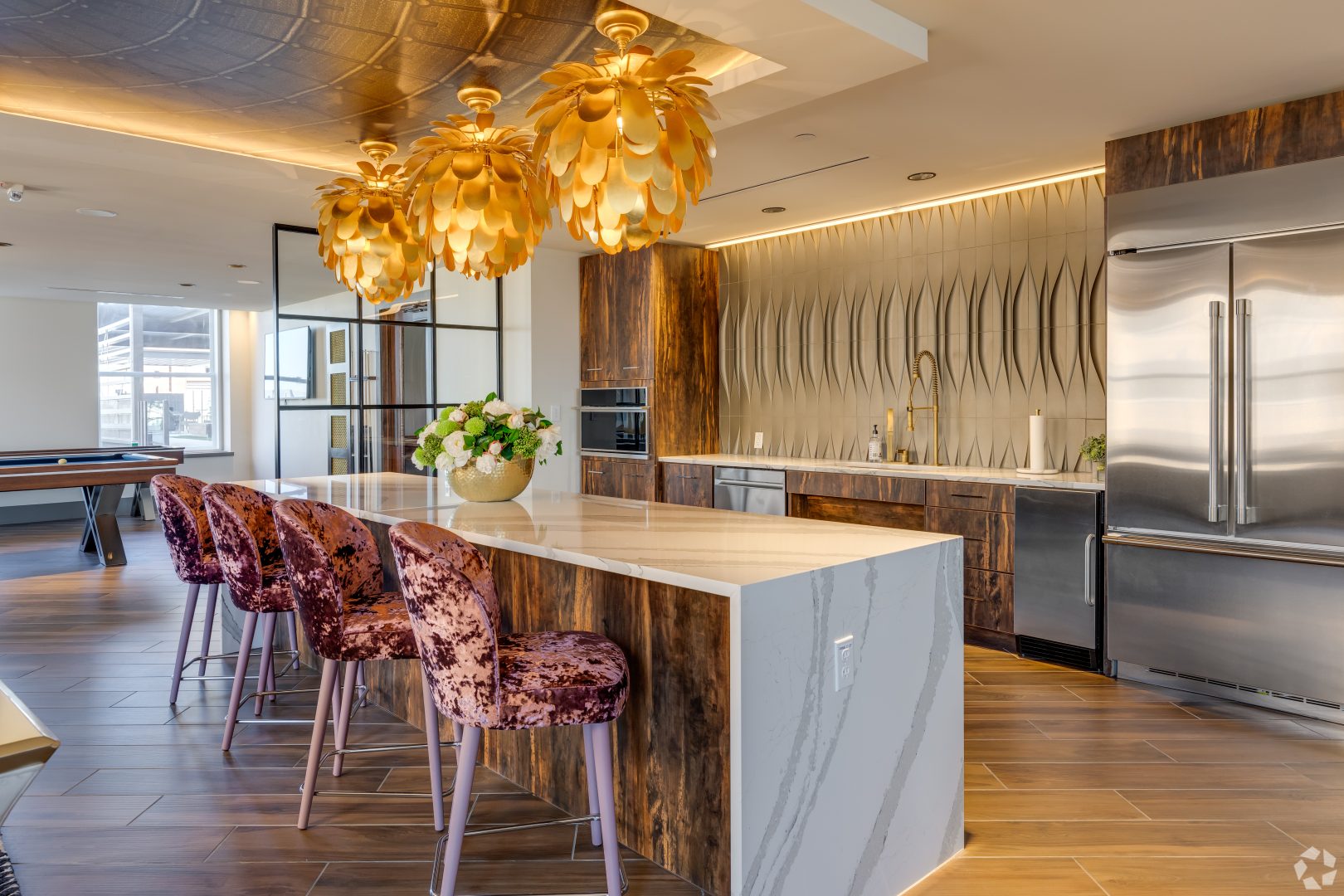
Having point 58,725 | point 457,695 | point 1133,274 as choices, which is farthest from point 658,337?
point 457,695

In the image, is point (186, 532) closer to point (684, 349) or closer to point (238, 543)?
point (238, 543)

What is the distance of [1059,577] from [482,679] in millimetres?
3137

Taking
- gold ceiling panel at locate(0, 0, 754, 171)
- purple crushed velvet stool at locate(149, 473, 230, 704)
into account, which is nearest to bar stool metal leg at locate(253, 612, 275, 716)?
purple crushed velvet stool at locate(149, 473, 230, 704)

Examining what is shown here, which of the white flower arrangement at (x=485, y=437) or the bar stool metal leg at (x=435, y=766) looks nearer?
the bar stool metal leg at (x=435, y=766)

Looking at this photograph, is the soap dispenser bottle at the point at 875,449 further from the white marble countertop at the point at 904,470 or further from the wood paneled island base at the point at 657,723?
the wood paneled island base at the point at 657,723

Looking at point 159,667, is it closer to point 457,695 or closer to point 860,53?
point 457,695

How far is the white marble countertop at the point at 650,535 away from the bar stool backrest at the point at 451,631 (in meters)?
0.33

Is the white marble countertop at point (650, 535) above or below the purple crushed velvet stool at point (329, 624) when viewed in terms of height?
above

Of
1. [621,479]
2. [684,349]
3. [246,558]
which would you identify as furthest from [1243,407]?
[621,479]

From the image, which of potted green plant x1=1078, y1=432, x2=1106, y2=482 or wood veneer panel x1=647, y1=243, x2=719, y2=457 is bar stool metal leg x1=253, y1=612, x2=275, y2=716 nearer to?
wood veneer panel x1=647, y1=243, x2=719, y2=457

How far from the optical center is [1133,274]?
388 cm

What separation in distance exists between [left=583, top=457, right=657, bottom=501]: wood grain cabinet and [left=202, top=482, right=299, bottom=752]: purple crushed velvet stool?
2.99 m

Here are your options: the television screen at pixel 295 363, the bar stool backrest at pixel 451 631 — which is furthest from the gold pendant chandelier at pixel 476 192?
the television screen at pixel 295 363

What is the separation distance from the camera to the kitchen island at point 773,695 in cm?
188
